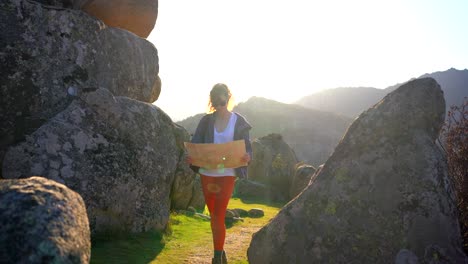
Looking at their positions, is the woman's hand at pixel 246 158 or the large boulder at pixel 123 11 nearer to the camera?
the woman's hand at pixel 246 158

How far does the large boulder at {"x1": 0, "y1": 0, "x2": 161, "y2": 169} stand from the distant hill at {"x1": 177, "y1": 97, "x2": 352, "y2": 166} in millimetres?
72731

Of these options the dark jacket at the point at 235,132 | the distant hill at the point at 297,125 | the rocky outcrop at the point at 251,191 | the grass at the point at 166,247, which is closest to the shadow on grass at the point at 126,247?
the grass at the point at 166,247

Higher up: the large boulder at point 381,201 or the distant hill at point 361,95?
the distant hill at point 361,95

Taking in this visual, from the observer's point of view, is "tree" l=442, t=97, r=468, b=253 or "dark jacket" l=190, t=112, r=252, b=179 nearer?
"dark jacket" l=190, t=112, r=252, b=179

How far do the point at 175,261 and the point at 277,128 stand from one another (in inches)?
3992

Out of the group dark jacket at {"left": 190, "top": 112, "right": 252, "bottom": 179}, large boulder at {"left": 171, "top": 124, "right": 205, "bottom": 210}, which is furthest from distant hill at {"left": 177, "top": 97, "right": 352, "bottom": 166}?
dark jacket at {"left": 190, "top": 112, "right": 252, "bottom": 179}

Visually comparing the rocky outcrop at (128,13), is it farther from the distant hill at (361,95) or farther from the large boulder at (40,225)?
the distant hill at (361,95)

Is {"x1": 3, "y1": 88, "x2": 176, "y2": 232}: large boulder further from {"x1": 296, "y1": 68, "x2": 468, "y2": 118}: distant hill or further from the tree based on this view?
{"x1": 296, "y1": 68, "x2": 468, "y2": 118}: distant hill

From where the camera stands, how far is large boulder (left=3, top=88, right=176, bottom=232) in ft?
24.6

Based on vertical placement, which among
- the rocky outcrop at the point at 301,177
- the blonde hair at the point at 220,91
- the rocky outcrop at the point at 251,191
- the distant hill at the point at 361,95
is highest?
the distant hill at the point at 361,95

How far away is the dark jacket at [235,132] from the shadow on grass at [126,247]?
195 cm

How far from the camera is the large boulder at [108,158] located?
751cm

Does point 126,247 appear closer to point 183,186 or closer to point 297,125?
point 183,186

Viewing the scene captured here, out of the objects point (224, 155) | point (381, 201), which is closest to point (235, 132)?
point (224, 155)
